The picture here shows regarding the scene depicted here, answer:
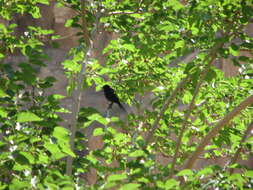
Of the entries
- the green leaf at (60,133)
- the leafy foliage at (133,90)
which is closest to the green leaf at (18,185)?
the leafy foliage at (133,90)

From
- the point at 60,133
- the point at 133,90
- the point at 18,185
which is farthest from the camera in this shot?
the point at 133,90

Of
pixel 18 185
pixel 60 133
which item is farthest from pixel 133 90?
pixel 18 185

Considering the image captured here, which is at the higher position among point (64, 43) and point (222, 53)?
point (222, 53)

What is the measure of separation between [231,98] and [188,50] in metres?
1.19

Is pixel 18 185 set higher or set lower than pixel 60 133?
lower

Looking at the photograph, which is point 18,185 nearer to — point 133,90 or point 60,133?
point 60,133

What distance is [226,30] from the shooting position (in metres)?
4.43

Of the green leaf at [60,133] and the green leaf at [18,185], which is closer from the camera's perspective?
the green leaf at [18,185]

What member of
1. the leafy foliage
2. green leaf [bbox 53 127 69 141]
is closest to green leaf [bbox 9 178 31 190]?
the leafy foliage

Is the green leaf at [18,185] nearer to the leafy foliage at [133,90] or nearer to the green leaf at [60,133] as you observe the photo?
the leafy foliage at [133,90]

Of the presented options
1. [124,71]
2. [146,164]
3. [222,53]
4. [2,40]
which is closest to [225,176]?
[146,164]

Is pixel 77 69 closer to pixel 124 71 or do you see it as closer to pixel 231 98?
pixel 124 71

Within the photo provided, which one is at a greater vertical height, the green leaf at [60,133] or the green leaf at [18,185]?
the green leaf at [60,133]

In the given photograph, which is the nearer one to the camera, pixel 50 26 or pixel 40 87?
pixel 40 87
